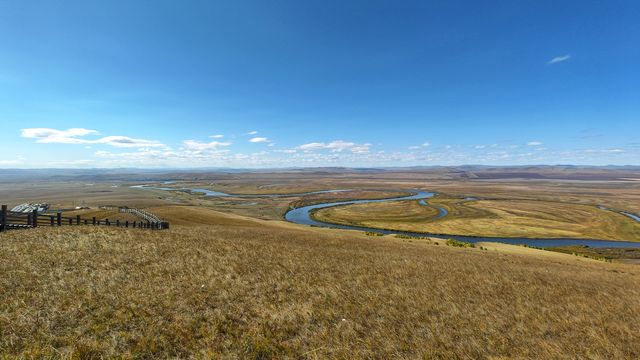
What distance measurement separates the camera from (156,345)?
25.5ft

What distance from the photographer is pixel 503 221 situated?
9075 centimetres

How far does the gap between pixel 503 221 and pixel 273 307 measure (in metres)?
99.0

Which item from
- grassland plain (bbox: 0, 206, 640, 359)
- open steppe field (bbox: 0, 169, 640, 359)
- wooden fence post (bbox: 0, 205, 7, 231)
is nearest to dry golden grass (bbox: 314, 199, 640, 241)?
open steppe field (bbox: 0, 169, 640, 359)

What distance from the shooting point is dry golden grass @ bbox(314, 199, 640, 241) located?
77.7 meters

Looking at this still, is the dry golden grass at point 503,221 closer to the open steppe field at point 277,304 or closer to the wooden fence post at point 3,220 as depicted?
the open steppe field at point 277,304

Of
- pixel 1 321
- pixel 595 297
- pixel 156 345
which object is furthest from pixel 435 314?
pixel 1 321

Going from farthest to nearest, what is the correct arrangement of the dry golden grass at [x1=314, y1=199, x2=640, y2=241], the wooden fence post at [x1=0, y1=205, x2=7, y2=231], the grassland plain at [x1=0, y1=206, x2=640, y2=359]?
the dry golden grass at [x1=314, y1=199, x2=640, y2=241]
the wooden fence post at [x1=0, y1=205, x2=7, y2=231]
the grassland plain at [x1=0, y1=206, x2=640, y2=359]

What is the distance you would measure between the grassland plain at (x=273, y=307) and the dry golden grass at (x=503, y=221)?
67.9 m

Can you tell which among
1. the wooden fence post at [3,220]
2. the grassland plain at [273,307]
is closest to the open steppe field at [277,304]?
the grassland plain at [273,307]

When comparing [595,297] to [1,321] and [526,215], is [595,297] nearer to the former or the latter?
[1,321]

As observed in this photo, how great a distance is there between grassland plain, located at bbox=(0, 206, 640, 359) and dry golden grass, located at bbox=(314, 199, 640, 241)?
67.9 m

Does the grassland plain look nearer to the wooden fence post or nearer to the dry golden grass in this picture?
the wooden fence post

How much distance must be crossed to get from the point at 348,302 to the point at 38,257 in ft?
48.3

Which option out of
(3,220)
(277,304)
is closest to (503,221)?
(277,304)
